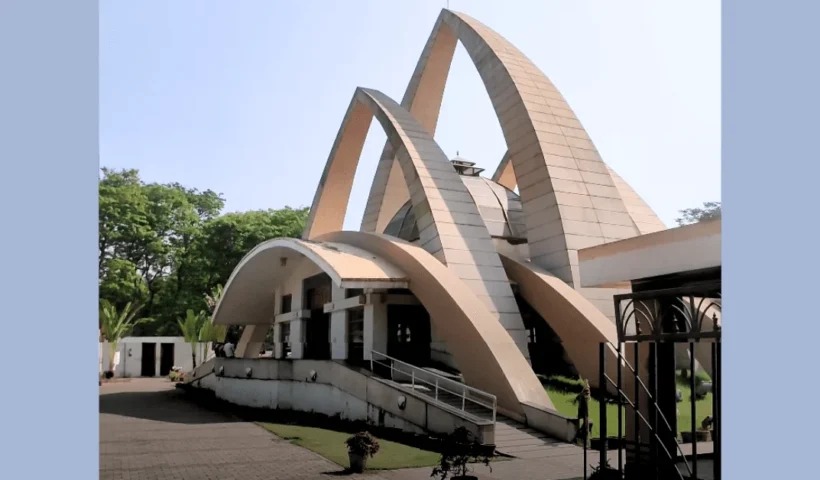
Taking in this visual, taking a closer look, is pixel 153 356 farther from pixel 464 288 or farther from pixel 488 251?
pixel 464 288

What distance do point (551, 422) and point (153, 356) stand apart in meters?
31.6

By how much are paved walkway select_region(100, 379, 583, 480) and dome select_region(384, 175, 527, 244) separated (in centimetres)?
929

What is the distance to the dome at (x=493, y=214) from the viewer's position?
23.4 meters

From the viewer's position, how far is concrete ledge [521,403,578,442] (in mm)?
12984

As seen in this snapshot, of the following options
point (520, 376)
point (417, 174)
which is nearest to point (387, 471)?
point (520, 376)

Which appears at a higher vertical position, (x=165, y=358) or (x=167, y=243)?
(x=167, y=243)

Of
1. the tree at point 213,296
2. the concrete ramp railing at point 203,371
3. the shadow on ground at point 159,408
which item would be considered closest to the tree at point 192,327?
the tree at point 213,296

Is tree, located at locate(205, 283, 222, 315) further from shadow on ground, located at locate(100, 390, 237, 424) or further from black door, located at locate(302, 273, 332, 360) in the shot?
black door, located at locate(302, 273, 332, 360)

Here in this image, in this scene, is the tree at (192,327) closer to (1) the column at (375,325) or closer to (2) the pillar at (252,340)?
(2) the pillar at (252,340)

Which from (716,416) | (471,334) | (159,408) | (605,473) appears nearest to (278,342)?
(159,408)

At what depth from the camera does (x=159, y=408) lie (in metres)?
22.4

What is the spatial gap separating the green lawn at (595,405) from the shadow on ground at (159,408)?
320 inches

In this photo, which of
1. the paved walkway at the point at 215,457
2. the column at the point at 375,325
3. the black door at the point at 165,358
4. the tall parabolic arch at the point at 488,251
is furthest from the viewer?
the black door at the point at 165,358

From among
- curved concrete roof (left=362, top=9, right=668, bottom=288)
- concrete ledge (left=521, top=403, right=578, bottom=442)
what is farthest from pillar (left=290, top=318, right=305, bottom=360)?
concrete ledge (left=521, top=403, right=578, bottom=442)
